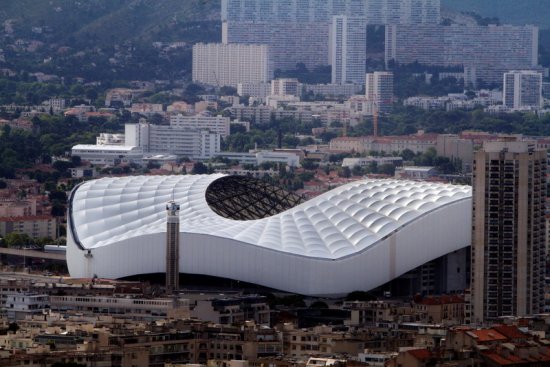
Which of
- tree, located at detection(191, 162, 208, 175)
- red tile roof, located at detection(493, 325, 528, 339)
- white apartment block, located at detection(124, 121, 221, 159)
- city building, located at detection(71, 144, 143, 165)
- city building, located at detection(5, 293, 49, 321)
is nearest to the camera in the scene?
red tile roof, located at detection(493, 325, 528, 339)

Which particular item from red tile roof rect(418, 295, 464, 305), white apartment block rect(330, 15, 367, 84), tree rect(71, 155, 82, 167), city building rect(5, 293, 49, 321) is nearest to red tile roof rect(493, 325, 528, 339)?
red tile roof rect(418, 295, 464, 305)

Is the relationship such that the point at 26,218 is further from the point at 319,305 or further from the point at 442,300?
the point at 442,300

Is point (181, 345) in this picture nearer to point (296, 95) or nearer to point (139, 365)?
point (139, 365)

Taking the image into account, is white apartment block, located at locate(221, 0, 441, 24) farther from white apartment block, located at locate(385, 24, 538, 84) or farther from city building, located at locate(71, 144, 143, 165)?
city building, located at locate(71, 144, 143, 165)

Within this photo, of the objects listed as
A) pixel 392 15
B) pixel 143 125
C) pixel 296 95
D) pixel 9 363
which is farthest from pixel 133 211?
pixel 392 15

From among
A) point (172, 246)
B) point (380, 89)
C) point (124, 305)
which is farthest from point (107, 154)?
point (124, 305)
